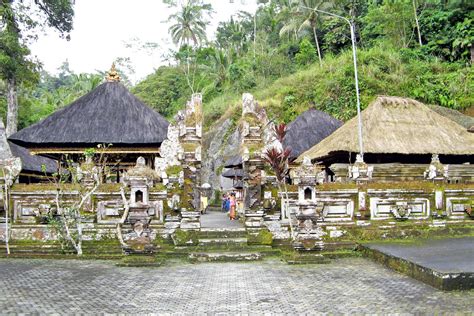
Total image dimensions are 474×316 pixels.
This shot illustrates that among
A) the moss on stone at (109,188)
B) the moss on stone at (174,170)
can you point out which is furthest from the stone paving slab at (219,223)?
the moss on stone at (109,188)

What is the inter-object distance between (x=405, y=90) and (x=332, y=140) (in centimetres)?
A: 1620

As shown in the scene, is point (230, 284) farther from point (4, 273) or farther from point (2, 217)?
point (2, 217)

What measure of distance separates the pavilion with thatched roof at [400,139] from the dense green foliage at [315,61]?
11819 mm

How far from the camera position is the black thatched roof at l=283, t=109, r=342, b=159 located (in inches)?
944

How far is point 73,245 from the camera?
447 inches

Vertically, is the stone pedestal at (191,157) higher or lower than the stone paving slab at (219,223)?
higher

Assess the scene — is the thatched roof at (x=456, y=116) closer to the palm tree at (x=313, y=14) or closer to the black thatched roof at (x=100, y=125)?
the palm tree at (x=313, y=14)

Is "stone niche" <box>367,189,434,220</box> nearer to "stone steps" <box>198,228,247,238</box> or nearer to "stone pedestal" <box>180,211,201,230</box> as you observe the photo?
"stone steps" <box>198,228,247,238</box>

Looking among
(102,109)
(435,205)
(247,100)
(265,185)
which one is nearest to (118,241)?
(265,185)

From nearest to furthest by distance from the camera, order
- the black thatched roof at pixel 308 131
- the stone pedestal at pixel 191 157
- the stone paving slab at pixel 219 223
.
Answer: the stone pedestal at pixel 191 157
the stone paving slab at pixel 219 223
the black thatched roof at pixel 308 131

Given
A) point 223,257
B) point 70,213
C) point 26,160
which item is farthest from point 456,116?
point 26,160

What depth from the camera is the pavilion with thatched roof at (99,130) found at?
1867 cm

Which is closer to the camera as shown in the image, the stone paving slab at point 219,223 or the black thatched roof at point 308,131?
the stone paving slab at point 219,223

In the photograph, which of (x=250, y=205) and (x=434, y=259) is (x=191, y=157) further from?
(x=434, y=259)
